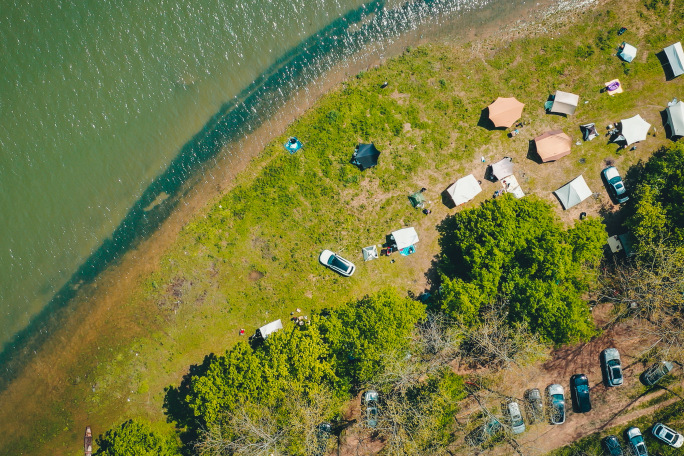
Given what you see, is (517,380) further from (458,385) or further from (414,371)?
(414,371)

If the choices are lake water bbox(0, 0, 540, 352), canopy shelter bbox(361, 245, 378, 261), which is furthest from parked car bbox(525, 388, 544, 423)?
lake water bbox(0, 0, 540, 352)

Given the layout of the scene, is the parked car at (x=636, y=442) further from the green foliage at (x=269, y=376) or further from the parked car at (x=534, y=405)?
the green foliage at (x=269, y=376)

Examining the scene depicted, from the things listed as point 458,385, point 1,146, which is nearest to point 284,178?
point 458,385

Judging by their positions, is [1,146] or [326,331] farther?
[1,146]

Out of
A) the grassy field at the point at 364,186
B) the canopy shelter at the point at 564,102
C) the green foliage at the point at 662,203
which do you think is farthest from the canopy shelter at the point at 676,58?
the canopy shelter at the point at 564,102

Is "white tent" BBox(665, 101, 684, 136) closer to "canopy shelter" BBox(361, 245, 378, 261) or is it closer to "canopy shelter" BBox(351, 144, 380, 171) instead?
"canopy shelter" BBox(351, 144, 380, 171)

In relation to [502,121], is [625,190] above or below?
below
